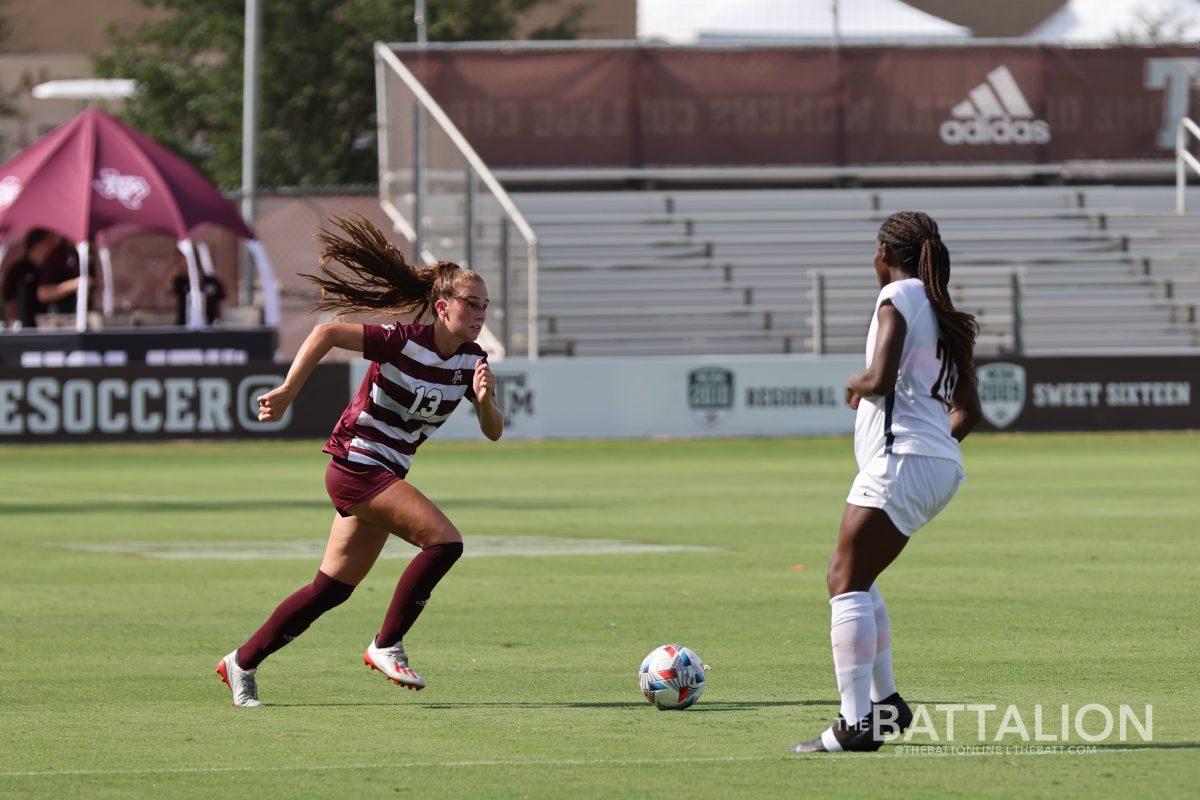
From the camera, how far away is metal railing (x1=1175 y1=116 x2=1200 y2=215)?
35062 millimetres

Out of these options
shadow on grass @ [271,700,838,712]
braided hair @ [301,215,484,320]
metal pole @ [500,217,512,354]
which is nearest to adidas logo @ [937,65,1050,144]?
metal pole @ [500,217,512,354]

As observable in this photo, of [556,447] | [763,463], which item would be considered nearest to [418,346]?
[763,463]

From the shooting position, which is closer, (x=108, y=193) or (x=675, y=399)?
(x=675, y=399)

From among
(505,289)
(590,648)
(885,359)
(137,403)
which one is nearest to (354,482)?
(590,648)

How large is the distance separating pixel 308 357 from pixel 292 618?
3.68ft

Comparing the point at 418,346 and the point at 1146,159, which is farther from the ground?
the point at 1146,159

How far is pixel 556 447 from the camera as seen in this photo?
1097 inches

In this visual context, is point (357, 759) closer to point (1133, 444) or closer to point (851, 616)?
point (851, 616)

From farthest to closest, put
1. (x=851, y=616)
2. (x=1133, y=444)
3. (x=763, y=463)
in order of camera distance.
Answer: (x=1133, y=444) < (x=763, y=463) < (x=851, y=616)

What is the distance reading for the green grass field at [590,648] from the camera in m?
6.98

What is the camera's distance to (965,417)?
24.5ft

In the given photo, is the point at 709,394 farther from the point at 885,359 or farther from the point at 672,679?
the point at 885,359

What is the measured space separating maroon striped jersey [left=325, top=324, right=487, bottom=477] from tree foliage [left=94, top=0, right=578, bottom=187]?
1620 inches

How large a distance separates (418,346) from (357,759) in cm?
193
